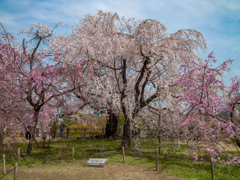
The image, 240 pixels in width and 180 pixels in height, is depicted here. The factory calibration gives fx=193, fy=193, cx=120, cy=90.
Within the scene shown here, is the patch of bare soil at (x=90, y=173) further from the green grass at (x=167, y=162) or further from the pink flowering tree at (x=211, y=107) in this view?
the pink flowering tree at (x=211, y=107)

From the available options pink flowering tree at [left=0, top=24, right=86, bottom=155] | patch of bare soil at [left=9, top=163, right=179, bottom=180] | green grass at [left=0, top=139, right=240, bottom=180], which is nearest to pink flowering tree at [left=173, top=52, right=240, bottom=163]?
green grass at [left=0, top=139, right=240, bottom=180]

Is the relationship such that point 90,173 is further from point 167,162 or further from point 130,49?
point 130,49

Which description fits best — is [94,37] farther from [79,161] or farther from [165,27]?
[79,161]

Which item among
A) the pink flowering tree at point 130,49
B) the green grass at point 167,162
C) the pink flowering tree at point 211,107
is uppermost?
the pink flowering tree at point 130,49

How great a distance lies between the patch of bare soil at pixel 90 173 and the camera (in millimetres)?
6855

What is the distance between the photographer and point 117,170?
7684 millimetres

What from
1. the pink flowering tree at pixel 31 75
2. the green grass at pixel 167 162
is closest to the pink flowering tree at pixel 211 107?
the green grass at pixel 167 162

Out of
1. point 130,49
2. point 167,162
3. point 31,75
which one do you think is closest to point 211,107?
point 167,162

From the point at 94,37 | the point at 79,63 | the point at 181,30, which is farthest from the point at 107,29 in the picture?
the point at 181,30

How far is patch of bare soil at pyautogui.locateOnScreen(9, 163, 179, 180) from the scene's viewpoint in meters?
6.86

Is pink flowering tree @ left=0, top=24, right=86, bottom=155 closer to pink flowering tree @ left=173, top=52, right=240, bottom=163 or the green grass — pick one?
the green grass

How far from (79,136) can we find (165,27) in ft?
42.8

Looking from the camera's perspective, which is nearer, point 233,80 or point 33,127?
point 233,80

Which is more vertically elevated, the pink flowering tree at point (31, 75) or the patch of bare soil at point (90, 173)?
the pink flowering tree at point (31, 75)
